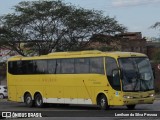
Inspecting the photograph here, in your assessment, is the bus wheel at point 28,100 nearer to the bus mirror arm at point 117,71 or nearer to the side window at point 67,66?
the side window at point 67,66

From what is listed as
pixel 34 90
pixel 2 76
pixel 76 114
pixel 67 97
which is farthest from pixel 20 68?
pixel 2 76

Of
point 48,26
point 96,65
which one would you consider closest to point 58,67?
point 96,65

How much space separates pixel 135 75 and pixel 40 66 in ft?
24.4

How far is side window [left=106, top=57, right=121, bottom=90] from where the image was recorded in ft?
82.5

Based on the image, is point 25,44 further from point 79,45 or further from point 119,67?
point 119,67

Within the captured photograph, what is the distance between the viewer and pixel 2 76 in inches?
2798

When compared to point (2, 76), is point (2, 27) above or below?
above

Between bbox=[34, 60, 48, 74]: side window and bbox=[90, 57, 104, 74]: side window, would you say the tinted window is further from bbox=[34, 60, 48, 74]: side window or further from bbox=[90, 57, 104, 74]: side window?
bbox=[90, 57, 104, 74]: side window

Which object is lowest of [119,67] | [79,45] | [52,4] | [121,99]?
[121,99]

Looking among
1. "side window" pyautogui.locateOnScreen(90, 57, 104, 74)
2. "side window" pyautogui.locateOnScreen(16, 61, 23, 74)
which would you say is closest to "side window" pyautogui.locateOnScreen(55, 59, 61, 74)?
"side window" pyautogui.locateOnScreen(90, 57, 104, 74)

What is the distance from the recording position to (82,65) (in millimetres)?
27188

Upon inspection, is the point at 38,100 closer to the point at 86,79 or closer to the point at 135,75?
the point at 86,79

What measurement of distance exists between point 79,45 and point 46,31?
4008mm

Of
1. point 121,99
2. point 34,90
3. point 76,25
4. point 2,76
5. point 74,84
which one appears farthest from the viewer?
point 2,76
